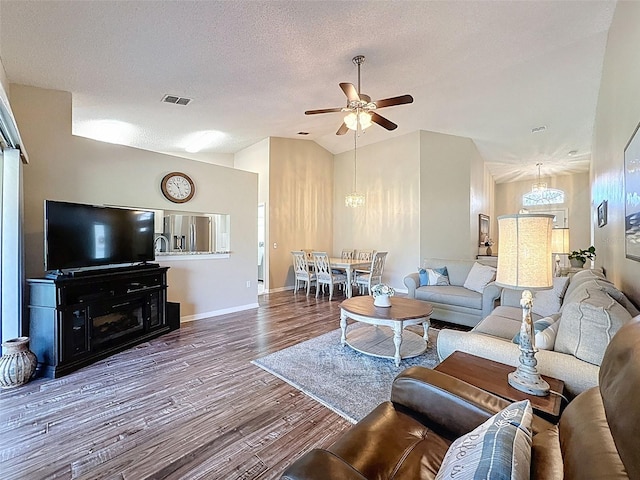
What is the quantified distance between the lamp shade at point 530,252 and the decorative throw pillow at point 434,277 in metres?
3.36

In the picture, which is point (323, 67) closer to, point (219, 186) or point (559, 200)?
point (219, 186)

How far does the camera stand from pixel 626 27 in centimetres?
235

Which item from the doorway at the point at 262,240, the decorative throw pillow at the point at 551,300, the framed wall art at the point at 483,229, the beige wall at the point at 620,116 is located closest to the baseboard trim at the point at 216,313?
the doorway at the point at 262,240

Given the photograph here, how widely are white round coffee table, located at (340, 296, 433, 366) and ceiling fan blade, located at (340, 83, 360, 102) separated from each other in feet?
7.84

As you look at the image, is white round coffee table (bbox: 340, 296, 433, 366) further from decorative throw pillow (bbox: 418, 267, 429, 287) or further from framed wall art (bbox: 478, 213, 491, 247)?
framed wall art (bbox: 478, 213, 491, 247)

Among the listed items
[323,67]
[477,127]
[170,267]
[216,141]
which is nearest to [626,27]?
[323,67]

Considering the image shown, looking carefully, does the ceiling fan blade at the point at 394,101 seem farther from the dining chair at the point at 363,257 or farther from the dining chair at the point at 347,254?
the dining chair at the point at 347,254

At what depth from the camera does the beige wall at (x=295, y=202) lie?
693 cm

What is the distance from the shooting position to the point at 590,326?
1554 millimetres

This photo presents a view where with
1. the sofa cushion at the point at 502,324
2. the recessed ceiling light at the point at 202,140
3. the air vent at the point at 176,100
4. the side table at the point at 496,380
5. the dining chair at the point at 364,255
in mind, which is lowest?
the sofa cushion at the point at 502,324

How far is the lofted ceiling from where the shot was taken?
2611mm

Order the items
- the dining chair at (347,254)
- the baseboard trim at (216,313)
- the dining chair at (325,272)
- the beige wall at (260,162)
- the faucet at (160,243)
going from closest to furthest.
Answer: the faucet at (160,243)
the baseboard trim at (216,313)
the dining chair at (325,272)
the beige wall at (260,162)
the dining chair at (347,254)

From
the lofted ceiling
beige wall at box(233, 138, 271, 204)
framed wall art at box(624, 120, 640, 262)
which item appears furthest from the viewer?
beige wall at box(233, 138, 271, 204)

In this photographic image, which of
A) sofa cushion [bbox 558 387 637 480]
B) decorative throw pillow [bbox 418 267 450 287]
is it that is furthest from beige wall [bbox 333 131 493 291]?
sofa cushion [bbox 558 387 637 480]
